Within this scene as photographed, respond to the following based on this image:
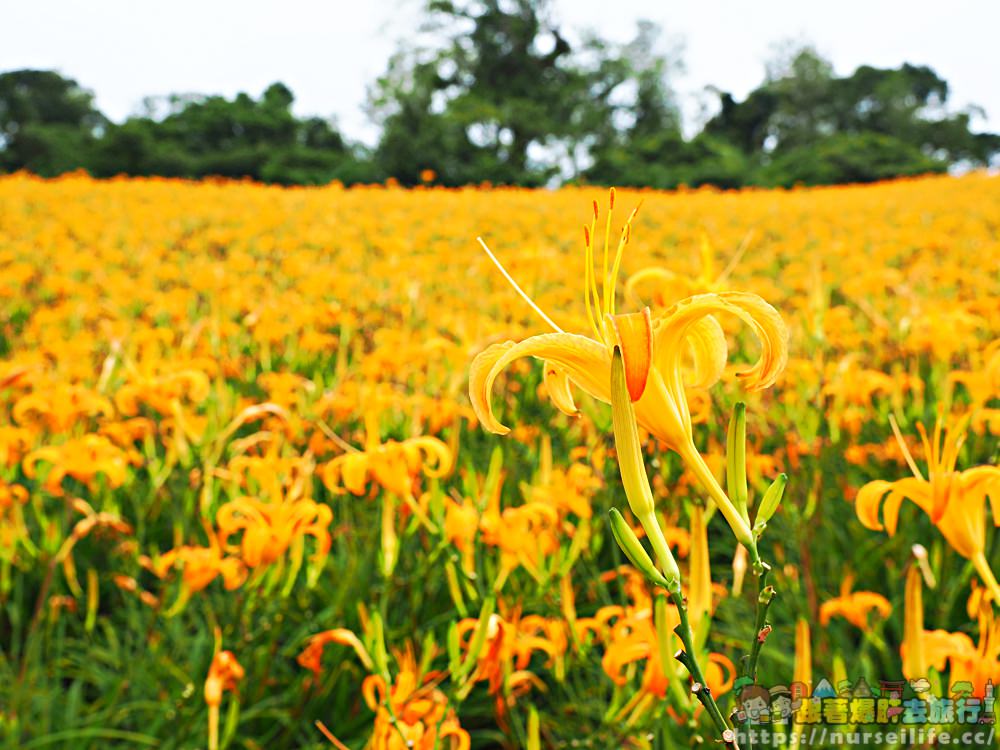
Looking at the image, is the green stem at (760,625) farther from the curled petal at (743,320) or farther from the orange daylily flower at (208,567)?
the orange daylily flower at (208,567)

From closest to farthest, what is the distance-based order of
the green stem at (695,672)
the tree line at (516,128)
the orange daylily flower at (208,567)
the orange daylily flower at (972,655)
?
the green stem at (695,672), the orange daylily flower at (972,655), the orange daylily flower at (208,567), the tree line at (516,128)

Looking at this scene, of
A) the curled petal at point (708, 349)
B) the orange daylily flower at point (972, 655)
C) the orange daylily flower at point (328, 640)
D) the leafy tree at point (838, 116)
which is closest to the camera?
the curled petal at point (708, 349)

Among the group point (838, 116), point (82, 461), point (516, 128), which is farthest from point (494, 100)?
point (82, 461)

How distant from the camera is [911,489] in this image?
0.67 metres

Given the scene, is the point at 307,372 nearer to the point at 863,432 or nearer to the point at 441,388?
the point at 441,388

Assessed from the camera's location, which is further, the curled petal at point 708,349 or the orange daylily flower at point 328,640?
the orange daylily flower at point 328,640

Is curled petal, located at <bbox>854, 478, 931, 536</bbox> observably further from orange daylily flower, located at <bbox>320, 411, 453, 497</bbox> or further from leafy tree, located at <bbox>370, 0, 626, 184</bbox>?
leafy tree, located at <bbox>370, 0, 626, 184</bbox>

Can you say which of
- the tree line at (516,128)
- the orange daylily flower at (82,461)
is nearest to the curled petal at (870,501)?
the orange daylily flower at (82,461)

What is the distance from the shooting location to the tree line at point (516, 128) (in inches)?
779

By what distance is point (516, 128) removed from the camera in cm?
2208

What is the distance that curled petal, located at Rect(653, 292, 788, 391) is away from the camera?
508 mm

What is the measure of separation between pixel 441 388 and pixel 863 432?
1283mm

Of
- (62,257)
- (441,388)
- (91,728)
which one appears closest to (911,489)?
(91,728)

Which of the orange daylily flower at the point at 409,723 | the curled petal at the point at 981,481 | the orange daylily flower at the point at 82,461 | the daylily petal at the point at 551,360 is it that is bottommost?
the orange daylily flower at the point at 409,723
